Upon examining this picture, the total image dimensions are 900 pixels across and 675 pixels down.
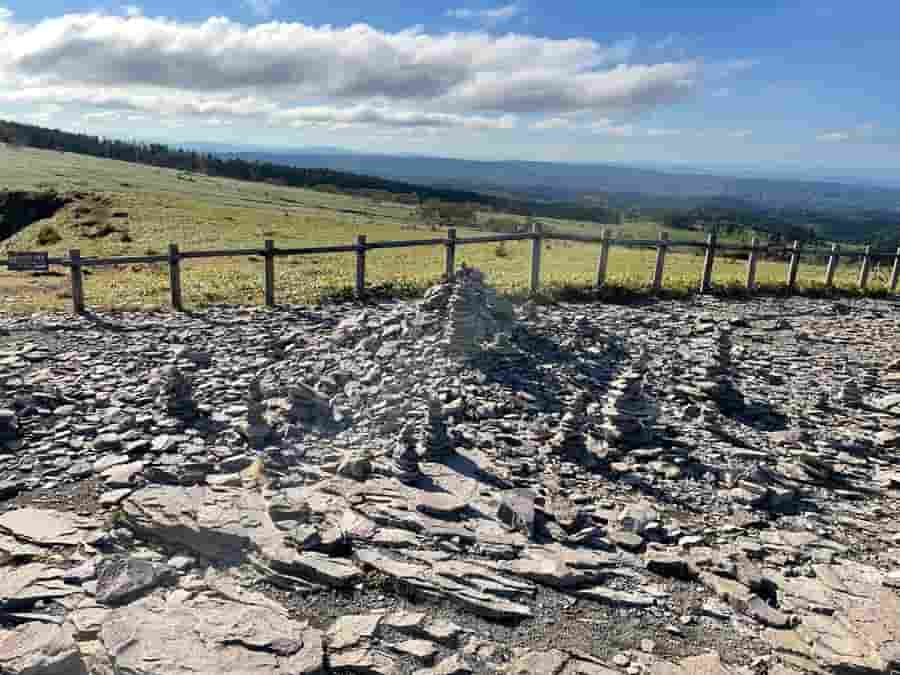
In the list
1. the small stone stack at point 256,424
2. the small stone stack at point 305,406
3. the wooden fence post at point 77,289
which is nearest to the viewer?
the small stone stack at point 256,424

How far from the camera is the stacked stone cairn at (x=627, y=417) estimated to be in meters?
9.54

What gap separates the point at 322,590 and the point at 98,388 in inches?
272

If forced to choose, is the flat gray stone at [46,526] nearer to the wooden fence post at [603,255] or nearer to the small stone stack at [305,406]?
the small stone stack at [305,406]

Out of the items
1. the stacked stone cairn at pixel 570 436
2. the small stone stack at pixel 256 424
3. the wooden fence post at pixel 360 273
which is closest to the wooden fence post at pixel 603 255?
the wooden fence post at pixel 360 273

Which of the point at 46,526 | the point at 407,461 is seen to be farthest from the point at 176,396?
the point at 407,461

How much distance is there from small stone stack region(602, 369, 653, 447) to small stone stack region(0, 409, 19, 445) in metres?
8.24

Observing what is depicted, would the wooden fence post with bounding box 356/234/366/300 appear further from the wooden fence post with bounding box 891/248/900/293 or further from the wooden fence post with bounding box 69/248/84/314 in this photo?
the wooden fence post with bounding box 891/248/900/293

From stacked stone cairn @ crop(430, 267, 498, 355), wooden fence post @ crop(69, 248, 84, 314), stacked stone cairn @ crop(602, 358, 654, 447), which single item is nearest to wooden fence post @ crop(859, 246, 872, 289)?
stacked stone cairn @ crop(430, 267, 498, 355)

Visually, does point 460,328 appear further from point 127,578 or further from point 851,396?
point 127,578

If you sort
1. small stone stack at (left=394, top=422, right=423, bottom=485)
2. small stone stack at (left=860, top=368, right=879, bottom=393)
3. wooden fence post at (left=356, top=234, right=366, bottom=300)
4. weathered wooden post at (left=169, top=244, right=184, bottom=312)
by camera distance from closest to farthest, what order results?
small stone stack at (left=394, top=422, right=423, bottom=485)
small stone stack at (left=860, top=368, right=879, bottom=393)
weathered wooden post at (left=169, top=244, right=184, bottom=312)
wooden fence post at (left=356, top=234, right=366, bottom=300)

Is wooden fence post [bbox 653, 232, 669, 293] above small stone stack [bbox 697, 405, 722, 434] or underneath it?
above

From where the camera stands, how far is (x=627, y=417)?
9.78 meters

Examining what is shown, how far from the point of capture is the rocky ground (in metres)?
5.46

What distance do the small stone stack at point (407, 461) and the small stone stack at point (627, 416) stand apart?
2.97 m
